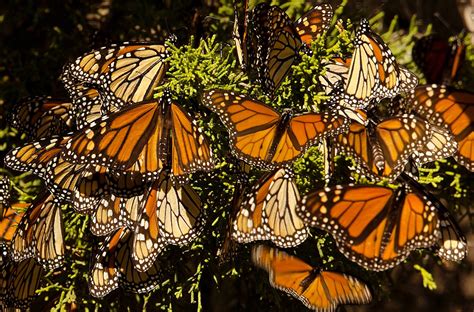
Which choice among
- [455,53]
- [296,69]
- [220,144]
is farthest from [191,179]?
[455,53]

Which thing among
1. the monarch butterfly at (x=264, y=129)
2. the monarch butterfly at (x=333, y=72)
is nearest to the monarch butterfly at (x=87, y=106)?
the monarch butterfly at (x=264, y=129)

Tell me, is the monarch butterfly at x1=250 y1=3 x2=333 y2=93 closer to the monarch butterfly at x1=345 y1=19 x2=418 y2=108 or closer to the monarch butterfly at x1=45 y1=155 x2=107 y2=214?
the monarch butterfly at x1=345 y1=19 x2=418 y2=108

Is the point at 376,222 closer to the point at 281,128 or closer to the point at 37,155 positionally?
the point at 281,128

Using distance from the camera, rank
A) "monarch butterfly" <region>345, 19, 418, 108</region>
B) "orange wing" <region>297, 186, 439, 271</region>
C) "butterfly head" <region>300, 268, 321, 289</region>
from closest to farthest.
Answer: "orange wing" <region>297, 186, 439, 271</region> < "monarch butterfly" <region>345, 19, 418, 108</region> < "butterfly head" <region>300, 268, 321, 289</region>

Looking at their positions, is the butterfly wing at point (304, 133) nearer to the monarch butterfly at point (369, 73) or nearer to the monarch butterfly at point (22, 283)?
the monarch butterfly at point (369, 73)

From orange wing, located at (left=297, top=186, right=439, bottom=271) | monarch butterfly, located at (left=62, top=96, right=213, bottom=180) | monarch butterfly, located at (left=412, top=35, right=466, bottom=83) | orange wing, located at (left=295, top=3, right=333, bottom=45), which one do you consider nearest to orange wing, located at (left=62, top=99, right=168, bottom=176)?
monarch butterfly, located at (left=62, top=96, right=213, bottom=180)

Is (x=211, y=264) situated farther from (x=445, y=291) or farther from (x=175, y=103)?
(x=445, y=291)
